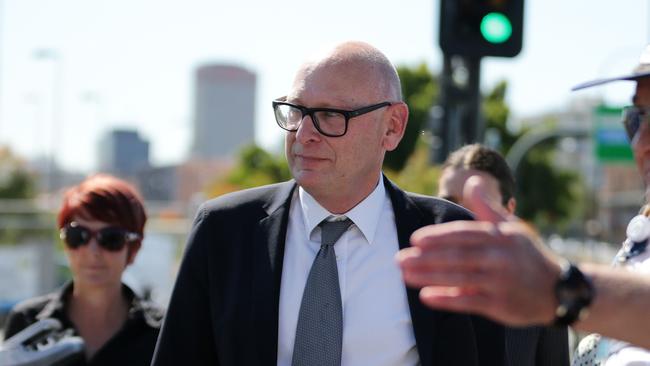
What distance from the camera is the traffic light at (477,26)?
5711 millimetres

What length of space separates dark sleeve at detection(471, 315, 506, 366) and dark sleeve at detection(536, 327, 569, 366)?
25.3 inches

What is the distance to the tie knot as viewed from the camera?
2.79m

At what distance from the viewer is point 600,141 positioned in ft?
73.6

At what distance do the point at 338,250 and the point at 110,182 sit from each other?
5.22 ft

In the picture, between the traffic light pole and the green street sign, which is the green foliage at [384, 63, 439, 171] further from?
the traffic light pole

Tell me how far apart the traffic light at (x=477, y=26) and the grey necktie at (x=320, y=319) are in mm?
3287

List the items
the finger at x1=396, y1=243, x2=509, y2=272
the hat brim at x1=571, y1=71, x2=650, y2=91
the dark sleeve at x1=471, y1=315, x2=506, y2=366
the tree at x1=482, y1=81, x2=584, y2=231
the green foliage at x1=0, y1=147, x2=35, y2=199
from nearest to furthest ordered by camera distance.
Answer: the finger at x1=396, y1=243, x2=509, y2=272 → the hat brim at x1=571, y1=71, x2=650, y2=91 → the dark sleeve at x1=471, y1=315, x2=506, y2=366 → the green foliage at x1=0, y1=147, x2=35, y2=199 → the tree at x1=482, y1=81, x2=584, y2=231

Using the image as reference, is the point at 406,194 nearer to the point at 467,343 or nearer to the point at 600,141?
the point at 467,343

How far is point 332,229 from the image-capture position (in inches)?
111

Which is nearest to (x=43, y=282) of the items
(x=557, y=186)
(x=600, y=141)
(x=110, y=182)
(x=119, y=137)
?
(x=110, y=182)

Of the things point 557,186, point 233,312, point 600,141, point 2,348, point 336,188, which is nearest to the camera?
point 233,312

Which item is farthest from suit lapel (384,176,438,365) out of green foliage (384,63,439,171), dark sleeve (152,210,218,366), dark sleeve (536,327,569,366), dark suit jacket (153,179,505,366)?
green foliage (384,63,439,171)

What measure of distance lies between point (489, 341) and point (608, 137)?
68.5ft


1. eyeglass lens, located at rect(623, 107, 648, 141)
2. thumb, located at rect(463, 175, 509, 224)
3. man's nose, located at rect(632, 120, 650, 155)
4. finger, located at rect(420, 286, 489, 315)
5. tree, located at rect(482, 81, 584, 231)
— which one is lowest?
tree, located at rect(482, 81, 584, 231)
